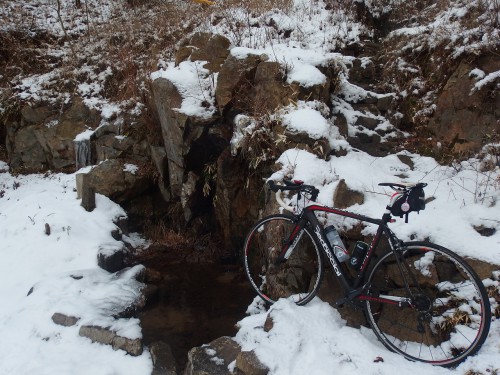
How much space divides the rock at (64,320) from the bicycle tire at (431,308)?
10.7ft

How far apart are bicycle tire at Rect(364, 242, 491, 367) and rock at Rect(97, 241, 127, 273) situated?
155 inches

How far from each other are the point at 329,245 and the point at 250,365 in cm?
127

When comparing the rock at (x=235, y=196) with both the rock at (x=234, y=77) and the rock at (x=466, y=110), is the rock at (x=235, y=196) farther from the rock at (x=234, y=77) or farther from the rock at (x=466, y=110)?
the rock at (x=466, y=110)

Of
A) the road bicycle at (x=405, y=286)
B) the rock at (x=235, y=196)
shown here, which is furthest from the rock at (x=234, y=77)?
the road bicycle at (x=405, y=286)

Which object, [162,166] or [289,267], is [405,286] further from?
[162,166]

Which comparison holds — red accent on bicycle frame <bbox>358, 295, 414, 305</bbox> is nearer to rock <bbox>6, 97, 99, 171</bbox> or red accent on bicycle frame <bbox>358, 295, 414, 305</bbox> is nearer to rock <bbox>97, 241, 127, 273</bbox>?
rock <bbox>97, 241, 127, 273</bbox>

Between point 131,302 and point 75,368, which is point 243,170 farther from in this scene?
point 75,368

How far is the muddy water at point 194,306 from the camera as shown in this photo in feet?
15.3

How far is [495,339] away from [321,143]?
2847 mm

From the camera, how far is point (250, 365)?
3131 millimetres

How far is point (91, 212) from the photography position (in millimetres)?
6902

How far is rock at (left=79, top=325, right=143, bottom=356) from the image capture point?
4.05m

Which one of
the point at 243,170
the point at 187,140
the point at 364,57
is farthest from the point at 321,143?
the point at 364,57

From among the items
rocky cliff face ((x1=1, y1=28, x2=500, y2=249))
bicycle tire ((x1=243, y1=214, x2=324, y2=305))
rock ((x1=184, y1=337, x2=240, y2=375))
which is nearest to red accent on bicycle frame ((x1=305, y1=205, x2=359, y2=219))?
Answer: bicycle tire ((x1=243, y1=214, x2=324, y2=305))
